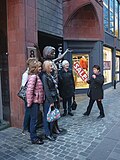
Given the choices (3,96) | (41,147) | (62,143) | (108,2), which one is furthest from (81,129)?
(108,2)

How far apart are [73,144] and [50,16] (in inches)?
206

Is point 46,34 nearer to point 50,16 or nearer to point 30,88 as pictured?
point 50,16

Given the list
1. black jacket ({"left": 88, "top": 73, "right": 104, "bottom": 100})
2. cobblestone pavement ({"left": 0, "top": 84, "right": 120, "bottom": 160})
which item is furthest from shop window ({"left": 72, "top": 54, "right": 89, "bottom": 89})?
cobblestone pavement ({"left": 0, "top": 84, "right": 120, "bottom": 160})

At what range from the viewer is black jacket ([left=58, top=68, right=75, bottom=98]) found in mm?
6621

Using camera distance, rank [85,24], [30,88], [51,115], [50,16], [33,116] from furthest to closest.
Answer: [85,24]
[50,16]
[51,115]
[33,116]
[30,88]

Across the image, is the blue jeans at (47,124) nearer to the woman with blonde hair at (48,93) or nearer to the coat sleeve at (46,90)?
the woman with blonde hair at (48,93)

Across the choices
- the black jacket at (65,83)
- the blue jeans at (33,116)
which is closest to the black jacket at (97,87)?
the black jacket at (65,83)

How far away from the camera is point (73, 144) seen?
4.41 meters

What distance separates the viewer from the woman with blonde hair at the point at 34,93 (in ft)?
14.0

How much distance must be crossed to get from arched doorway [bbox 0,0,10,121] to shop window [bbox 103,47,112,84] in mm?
9374

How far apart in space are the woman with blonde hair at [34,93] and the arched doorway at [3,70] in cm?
146

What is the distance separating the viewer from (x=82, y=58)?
11.6 m

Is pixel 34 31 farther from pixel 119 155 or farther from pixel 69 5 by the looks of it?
pixel 69 5

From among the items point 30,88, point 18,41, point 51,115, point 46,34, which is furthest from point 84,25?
point 30,88
